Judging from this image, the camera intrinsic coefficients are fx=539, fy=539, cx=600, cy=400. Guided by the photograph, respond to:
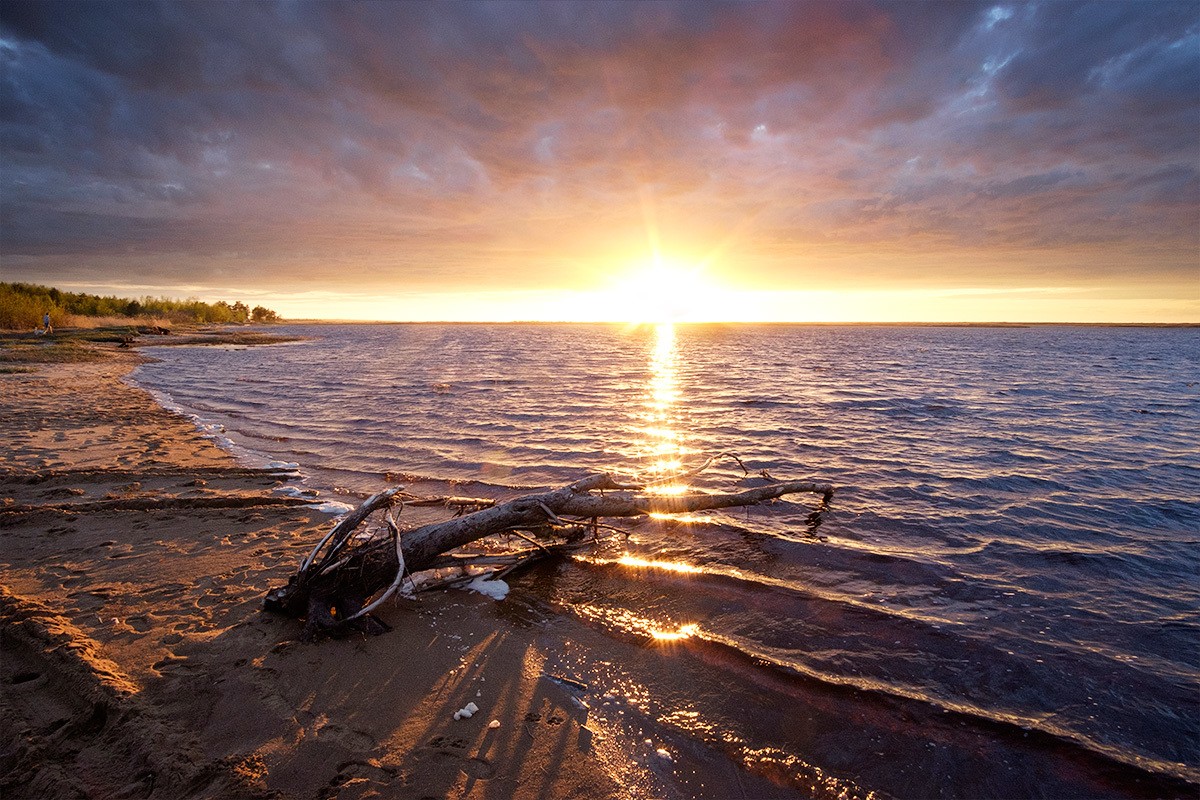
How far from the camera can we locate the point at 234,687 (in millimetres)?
5480

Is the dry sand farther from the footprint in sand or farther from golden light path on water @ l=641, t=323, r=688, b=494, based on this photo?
golden light path on water @ l=641, t=323, r=688, b=494

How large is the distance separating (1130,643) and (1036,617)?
987 millimetres

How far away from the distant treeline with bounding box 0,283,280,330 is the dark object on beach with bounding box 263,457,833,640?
77865mm

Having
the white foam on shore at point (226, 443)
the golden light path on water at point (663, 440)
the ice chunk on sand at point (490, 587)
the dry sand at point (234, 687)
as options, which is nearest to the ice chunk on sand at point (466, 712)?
the dry sand at point (234, 687)

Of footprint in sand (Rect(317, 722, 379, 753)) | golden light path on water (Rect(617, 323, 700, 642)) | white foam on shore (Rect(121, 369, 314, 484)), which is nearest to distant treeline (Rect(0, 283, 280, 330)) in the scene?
white foam on shore (Rect(121, 369, 314, 484))

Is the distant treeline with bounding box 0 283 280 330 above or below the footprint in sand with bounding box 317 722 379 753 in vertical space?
above

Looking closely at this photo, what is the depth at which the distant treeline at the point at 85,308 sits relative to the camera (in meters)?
58.6

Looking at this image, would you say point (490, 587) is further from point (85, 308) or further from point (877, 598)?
point (85, 308)

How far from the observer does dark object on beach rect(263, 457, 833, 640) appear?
22.5ft

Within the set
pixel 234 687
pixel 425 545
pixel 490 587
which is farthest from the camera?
pixel 490 587

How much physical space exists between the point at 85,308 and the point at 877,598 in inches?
4382

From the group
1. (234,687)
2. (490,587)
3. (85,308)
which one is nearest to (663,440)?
(490,587)

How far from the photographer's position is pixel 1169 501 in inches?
506

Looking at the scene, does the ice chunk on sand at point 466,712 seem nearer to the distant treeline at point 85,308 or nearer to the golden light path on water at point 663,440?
the golden light path on water at point 663,440
